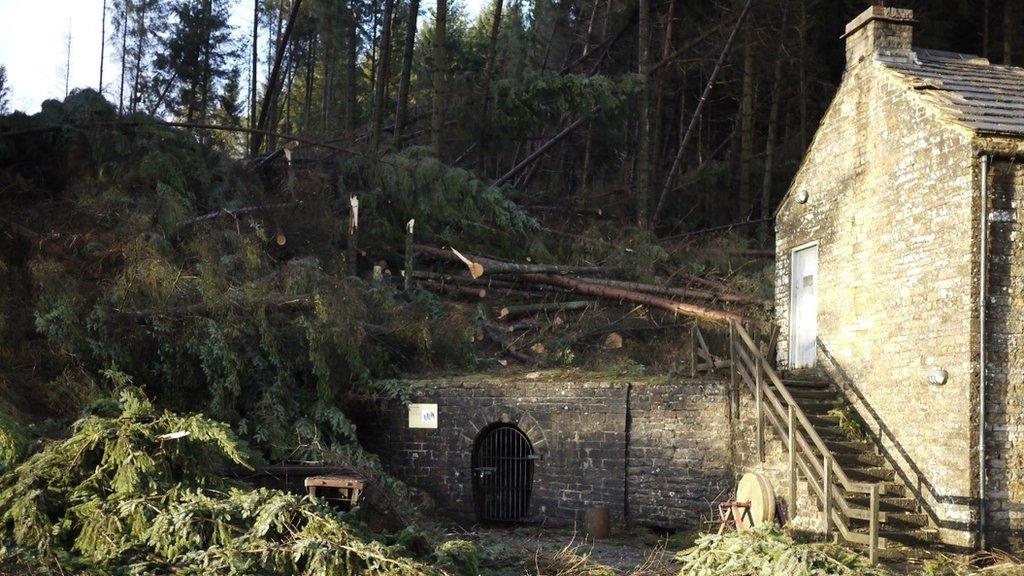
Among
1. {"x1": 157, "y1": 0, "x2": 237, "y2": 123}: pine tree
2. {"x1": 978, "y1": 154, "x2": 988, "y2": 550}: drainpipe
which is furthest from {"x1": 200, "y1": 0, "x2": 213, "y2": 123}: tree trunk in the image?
{"x1": 978, "y1": 154, "x2": 988, "y2": 550}: drainpipe

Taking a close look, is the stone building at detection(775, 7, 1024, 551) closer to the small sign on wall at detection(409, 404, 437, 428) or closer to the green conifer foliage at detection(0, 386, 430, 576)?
the small sign on wall at detection(409, 404, 437, 428)

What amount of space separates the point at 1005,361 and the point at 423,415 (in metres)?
7.89

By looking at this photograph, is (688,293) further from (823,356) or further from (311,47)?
(311,47)

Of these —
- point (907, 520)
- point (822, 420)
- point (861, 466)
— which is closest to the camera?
point (907, 520)

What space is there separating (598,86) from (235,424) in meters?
10.6

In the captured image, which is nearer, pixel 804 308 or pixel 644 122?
pixel 804 308

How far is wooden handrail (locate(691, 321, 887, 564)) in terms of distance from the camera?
35.3ft

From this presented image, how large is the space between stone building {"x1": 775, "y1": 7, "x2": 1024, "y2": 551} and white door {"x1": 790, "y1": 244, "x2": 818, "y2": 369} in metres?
0.04

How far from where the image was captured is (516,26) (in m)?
28.6

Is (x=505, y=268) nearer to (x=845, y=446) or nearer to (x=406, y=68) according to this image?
(x=406, y=68)

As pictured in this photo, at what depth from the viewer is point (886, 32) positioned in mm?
13336

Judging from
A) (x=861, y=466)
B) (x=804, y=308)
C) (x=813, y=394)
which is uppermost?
(x=804, y=308)

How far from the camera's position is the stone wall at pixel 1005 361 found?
10.9m

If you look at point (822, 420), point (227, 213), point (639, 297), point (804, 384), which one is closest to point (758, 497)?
point (822, 420)
